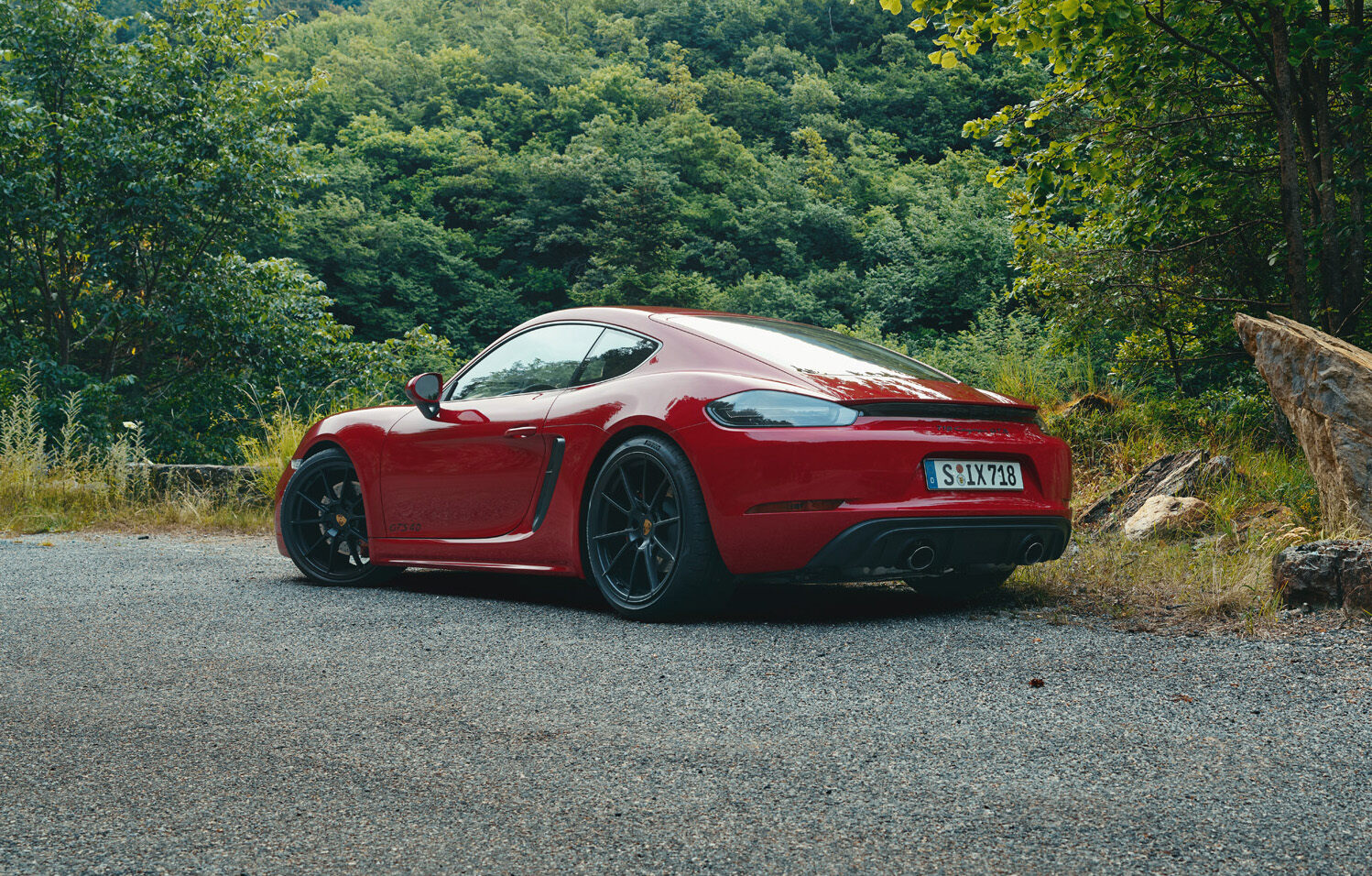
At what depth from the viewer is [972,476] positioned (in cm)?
405

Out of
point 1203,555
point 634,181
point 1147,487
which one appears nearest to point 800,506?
point 1203,555

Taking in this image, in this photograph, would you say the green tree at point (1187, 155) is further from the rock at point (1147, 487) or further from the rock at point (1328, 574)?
the rock at point (1328, 574)

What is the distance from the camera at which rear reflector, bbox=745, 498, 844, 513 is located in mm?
3816

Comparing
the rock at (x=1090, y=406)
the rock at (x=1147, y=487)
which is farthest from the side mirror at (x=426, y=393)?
the rock at (x=1090, y=406)

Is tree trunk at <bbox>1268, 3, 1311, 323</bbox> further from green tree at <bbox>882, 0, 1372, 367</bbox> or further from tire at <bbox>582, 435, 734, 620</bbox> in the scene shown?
tire at <bbox>582, 435, 734, 620</bbox>

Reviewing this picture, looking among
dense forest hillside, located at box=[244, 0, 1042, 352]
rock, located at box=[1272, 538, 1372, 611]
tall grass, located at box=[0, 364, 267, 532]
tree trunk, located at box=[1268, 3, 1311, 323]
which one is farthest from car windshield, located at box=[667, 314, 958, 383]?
dense forest hillside, located at box=[244, 0, 1042, 352]

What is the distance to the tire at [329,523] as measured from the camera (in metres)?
5.58

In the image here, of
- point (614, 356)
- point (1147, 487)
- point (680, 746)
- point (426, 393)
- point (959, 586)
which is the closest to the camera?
point (680, 746)

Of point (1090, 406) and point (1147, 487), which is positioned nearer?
point (1147, 487)

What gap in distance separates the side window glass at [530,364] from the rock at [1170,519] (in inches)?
125

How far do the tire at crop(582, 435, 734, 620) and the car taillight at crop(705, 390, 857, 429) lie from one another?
0.24 metres

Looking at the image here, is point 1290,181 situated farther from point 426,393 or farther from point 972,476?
point 426,393

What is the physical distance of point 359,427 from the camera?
5.58m

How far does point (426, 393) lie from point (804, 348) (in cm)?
187
